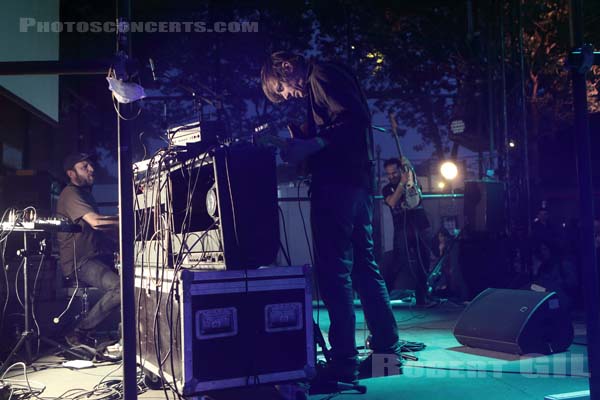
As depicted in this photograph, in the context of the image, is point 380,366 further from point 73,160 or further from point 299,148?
point 73,160

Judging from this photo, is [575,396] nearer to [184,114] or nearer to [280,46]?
[280,46]

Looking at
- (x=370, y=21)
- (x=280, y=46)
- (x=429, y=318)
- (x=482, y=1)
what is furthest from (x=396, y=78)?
(x=429, y=318)

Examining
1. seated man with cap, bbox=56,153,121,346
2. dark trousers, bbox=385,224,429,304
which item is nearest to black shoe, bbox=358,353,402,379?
seated man with cap, bbox=56,153,121,346

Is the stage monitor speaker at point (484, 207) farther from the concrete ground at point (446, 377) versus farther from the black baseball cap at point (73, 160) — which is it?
the black baseball cap at point (73, 160)

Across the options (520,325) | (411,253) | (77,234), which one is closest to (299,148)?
(520,325)

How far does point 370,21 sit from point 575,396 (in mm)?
14699

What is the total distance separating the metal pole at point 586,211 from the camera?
205 centimetres

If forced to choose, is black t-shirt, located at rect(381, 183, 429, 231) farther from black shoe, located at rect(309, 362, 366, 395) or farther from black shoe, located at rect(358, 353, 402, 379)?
black shoe, located at rect(309, 362, 366, 395)

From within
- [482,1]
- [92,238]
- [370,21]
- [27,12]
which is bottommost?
[92,238]

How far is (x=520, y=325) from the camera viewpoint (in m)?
3.50

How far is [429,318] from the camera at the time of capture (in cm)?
554

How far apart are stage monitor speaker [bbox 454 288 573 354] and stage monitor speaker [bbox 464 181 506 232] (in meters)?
3.03

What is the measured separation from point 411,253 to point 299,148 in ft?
14.5

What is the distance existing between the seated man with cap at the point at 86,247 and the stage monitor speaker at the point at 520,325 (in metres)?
2.72
